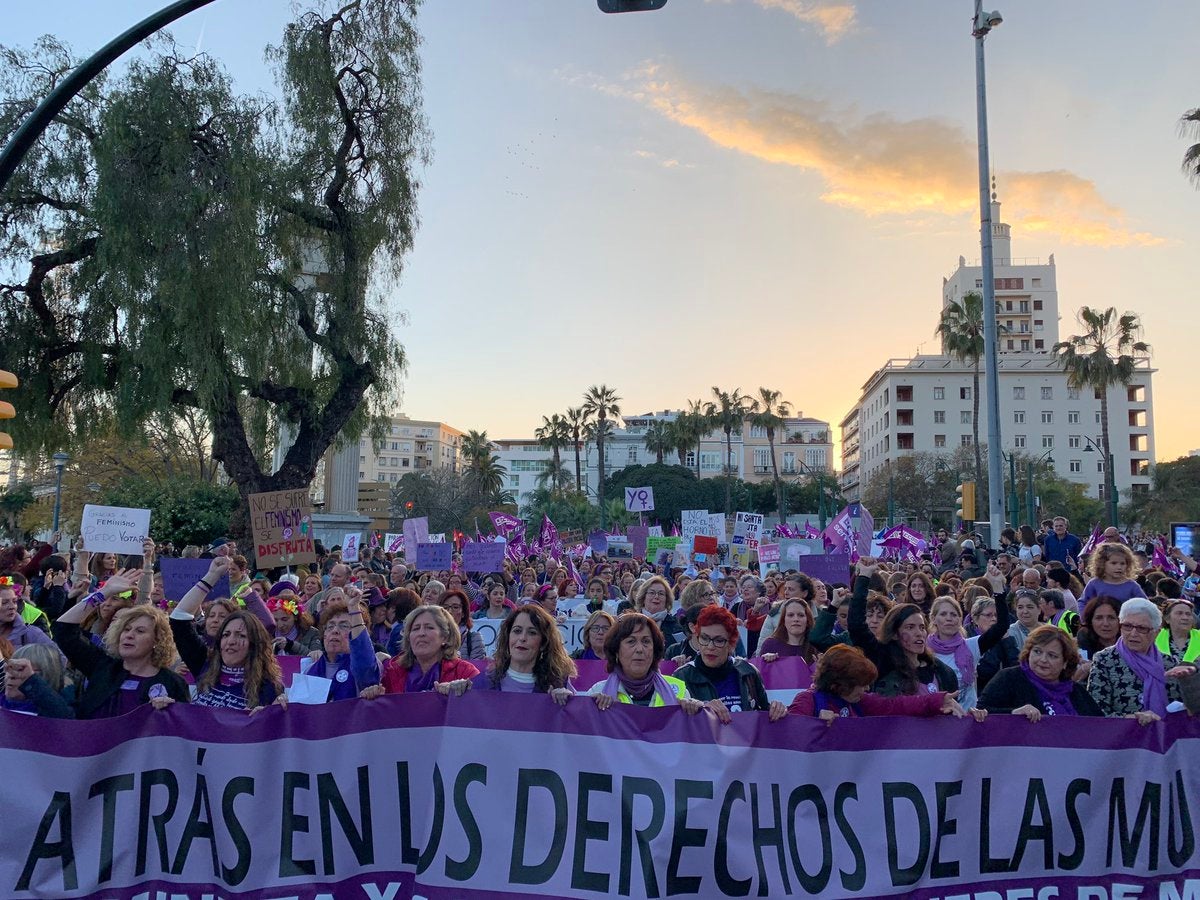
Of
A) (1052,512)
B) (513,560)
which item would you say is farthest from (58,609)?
(1052,512)

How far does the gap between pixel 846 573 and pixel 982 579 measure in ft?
7.12

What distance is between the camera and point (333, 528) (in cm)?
3372

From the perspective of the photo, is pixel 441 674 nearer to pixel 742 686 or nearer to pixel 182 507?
pixel 742 686

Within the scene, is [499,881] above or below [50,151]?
below

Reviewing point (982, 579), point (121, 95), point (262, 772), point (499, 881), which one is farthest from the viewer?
point (121, 95)

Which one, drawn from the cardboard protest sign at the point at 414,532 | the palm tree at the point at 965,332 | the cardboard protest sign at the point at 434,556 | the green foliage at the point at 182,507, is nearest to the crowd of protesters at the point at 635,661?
the cardboard protest sign at the point at 434,556

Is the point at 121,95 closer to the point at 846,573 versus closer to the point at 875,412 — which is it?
the point at 846,573

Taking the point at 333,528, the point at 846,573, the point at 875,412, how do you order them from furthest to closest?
the point at 875,412, the point at 333,528, the point at 846,573

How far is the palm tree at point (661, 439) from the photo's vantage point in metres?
95.3

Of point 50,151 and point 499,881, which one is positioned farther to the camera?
point 50,151

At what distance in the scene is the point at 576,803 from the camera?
15.1 feet

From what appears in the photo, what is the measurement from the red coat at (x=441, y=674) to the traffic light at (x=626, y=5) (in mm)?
4507

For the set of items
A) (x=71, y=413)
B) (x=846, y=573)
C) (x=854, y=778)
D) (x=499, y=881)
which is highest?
(x=71, y=413)

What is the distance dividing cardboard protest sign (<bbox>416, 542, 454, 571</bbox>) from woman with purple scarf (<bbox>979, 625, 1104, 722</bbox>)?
1130 cm
